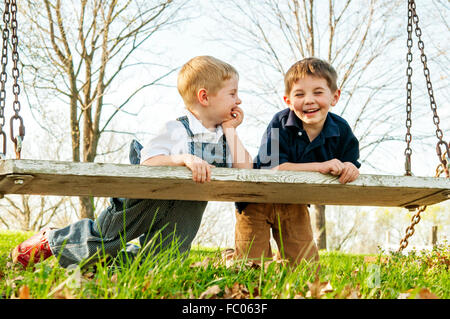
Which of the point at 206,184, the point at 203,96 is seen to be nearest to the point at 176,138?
the point at 203,96

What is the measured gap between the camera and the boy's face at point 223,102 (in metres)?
3.34

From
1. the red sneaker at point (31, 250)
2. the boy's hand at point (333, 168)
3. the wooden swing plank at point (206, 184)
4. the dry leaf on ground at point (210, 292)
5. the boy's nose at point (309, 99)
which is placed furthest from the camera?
the red sneaker at point (31, 250)

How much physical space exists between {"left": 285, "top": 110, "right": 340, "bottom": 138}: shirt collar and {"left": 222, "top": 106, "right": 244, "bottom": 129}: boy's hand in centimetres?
42

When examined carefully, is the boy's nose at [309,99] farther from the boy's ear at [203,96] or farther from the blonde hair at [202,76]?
the boy's ear at [203,96]

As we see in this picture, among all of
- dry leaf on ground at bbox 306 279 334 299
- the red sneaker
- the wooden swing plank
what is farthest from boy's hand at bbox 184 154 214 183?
the red sneaker

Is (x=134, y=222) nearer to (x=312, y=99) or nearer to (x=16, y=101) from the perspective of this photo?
(x=16, y=101)

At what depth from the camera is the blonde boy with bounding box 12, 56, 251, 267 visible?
3291mm

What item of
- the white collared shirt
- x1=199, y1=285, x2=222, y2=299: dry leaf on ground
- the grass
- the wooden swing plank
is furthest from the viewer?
the white collared shirt

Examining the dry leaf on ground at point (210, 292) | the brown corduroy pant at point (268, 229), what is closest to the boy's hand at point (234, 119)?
the brown corduroy pant at point (268, 229)

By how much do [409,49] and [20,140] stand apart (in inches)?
107

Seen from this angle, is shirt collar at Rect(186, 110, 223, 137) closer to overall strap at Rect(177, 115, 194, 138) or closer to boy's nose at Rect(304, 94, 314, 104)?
overall strap at Rect(177, 115, 194, 138)

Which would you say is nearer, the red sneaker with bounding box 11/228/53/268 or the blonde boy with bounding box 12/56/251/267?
the blonde boy with bounding box 12/56/251/267
